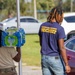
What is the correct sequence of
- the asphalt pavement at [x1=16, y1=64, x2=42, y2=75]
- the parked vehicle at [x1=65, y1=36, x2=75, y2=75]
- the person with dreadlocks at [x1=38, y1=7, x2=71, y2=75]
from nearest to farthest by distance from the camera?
the person with dreadlocks at [x1=38, y1=7, x2=71, y2=75] → the parked vehicle at [x1=65, y1=36, x2=75, y2=75] → the asphalt pavement at [x1=16, y1=64, x2=42, y2=75]

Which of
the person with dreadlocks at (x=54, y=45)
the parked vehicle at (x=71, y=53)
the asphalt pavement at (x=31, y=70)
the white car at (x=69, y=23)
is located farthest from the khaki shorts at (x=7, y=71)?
the white car at (x=69, y=23)

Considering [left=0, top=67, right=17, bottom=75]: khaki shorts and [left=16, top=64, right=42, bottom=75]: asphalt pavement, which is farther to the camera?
[left=16, top=64, right=42, bottom=75]: asphalt pavement

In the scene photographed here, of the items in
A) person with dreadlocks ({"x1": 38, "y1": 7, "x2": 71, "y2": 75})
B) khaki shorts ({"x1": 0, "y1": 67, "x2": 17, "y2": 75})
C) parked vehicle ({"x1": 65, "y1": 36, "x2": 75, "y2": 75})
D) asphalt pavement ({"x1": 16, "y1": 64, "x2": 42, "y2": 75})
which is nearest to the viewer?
khaki shorts ({"x1": 0, "y1": 67, "x2": 17, "y2": 75})

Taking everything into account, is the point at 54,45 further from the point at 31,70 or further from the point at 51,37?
the point at 31,70

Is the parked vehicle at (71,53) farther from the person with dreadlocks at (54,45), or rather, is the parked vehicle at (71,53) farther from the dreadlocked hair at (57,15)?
the dreadlocked hair at (57,15)

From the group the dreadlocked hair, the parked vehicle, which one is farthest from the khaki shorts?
the parked vehicle

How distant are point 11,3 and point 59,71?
4494cm

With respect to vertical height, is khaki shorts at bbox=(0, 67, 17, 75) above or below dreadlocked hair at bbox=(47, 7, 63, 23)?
below

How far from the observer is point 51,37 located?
622 centimetres

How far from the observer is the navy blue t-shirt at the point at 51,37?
616 centimetres

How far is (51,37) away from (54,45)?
0.14 metres

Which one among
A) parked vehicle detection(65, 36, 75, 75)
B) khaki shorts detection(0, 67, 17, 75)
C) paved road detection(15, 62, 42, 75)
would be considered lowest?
paved road detection(15, 62, 42, 75)

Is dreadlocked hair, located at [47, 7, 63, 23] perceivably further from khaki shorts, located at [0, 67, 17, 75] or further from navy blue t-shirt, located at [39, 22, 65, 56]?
khaki shorts, located at [0, 67, 17, 75]

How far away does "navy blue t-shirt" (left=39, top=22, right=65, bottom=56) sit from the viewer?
6.16 meters
